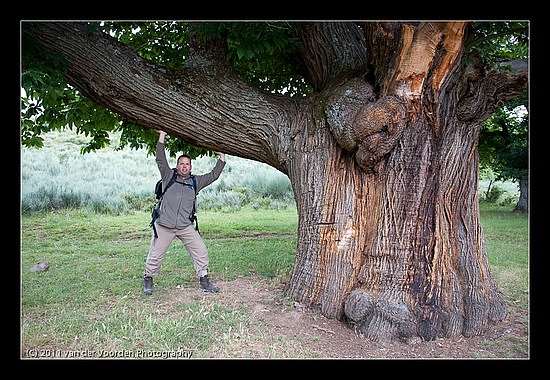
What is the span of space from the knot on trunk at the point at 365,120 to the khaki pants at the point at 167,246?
217 centimetres

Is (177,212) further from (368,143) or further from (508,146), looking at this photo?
(508,146)

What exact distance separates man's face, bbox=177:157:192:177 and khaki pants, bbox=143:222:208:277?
2.19ft

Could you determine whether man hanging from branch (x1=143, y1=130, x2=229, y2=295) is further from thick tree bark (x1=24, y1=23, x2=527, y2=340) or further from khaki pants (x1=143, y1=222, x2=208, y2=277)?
thick tree bark (x1=24, y1=23, x2=527, y2=340)

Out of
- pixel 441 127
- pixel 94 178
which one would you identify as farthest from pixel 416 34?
pixel 94 178

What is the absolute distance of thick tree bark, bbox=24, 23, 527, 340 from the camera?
15.5 feet

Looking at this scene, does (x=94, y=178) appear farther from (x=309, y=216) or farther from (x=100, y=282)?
(x=309, y=216)

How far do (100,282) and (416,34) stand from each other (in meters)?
4.98

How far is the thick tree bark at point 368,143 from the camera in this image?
4734 millimetres

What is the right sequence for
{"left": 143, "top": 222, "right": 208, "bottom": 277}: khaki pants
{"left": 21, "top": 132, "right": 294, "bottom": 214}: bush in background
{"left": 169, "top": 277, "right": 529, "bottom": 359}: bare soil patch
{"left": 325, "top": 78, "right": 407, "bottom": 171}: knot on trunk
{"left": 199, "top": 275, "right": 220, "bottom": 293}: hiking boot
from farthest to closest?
{"left": 21, "top": 132, "right": 294, "bottom": 214}: bush in background, {"left": 199, "top": 275, "right": 220, "bottom": 293}: hiking boot, {"left": 143, "top": 222, "right": 208, "bottom": 277}: khaki pants, {"left": 325, "top": 78, "right": 407, "bottom": 171}: knot on trunk, {"left": 169, "top": 277, "right": 529, "bottom": 359}: bare soil patch

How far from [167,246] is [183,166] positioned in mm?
1015

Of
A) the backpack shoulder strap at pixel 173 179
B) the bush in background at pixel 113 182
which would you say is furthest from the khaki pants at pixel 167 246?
the bush in background at pixel 113 182

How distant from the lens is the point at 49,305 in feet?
17.9

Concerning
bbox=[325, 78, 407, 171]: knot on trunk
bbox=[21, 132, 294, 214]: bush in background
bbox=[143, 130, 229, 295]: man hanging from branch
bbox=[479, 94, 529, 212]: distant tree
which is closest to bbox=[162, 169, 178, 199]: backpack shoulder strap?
bbox=[143, 130, 229, 295]: man hanging from branch

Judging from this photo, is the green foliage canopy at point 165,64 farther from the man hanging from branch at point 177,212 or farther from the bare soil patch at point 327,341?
the bare soil patch at point 327,341
